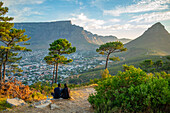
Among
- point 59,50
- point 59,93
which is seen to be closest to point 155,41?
point 59,50

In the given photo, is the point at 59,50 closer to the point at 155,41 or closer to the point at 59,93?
the point at 59,93

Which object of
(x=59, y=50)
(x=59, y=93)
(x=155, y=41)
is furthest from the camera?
(x=155, y=41)

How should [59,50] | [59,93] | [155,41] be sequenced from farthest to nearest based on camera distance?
[155,41], [59,50], [59,93]

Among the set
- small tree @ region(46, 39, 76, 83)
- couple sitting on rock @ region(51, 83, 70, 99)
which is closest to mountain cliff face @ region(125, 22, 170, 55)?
small tree @ region(46, 39, 76, 83)

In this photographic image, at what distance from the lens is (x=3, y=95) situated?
21.4 feet

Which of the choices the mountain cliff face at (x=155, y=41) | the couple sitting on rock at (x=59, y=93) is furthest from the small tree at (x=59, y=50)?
the mountain cliff face at (x=155, y=41)

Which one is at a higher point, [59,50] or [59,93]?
[59,50]

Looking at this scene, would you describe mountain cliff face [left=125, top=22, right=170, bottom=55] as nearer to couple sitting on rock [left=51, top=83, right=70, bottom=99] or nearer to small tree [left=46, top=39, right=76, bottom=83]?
small tree [left=46, top=39, right=76, bottom=83]

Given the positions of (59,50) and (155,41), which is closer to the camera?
(59,50)

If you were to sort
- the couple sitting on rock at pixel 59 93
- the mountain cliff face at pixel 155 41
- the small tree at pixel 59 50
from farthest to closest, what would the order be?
the mountain cliff face at pixel 155 41, the small tree at pixel 59 50, the couple sitting on rock at pixel 59 93

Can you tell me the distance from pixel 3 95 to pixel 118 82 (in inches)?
280

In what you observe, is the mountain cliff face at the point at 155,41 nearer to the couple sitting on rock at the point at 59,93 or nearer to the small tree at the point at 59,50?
the small tree at the point at 59,50

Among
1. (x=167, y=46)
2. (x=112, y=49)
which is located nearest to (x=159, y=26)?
(x=167, y=46)

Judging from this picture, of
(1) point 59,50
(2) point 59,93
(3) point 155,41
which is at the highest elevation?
(3) point 155,41
